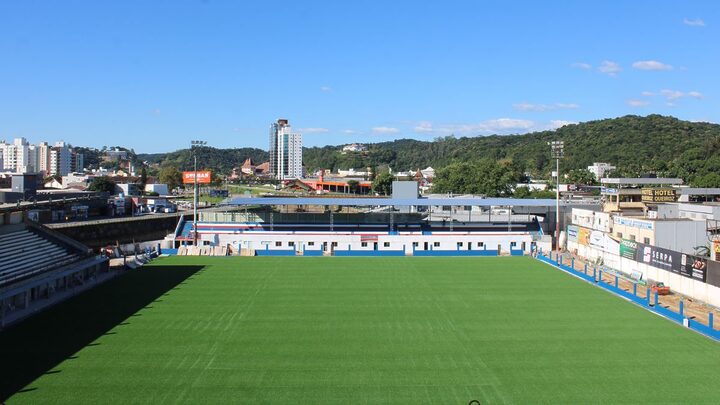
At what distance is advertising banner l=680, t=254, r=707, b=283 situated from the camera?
2367 centimetres

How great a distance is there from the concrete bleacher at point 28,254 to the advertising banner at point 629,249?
26966 mm

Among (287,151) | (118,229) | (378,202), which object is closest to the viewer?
(378,202)

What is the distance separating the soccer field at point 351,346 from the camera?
46.0 feet

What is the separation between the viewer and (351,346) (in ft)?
58.1

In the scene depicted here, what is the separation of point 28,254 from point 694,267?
92.8ft

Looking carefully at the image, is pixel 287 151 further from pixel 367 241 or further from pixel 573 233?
pixel 573 233

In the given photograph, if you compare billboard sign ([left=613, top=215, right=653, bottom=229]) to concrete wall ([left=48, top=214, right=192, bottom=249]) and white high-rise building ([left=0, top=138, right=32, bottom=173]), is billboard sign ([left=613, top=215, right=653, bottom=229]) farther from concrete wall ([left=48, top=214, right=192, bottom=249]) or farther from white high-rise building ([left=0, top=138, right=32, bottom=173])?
white high-rise building ([left=0, top=138, right=32, bottom=173])

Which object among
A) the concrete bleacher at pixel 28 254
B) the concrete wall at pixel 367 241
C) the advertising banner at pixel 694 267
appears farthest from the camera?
the concrete wall at pixel 367 241

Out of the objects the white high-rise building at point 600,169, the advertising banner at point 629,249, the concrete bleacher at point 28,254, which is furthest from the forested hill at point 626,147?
the concrete bleacher at point 28,254

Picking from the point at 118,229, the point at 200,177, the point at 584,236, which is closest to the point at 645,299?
the point at 584,236

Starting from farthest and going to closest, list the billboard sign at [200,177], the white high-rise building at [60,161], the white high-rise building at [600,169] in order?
the white high-rise building at [60,161] < the white high-rise building at [600,169] < the billboard sign at [200,177]

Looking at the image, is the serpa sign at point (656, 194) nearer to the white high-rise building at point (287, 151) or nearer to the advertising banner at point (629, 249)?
the advertising banner at point (629, 249)

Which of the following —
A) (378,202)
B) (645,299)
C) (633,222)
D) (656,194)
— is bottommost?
(645,299)

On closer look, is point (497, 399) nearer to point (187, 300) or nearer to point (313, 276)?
point (187, 300)
